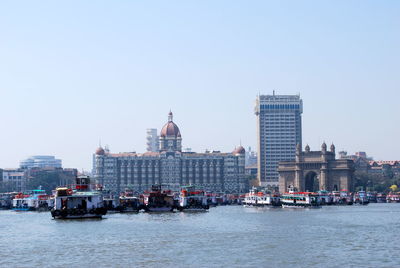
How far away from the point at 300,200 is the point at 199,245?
4108 inches

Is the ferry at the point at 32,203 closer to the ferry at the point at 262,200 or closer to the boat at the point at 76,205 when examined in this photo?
the ferry at the point at 262,200

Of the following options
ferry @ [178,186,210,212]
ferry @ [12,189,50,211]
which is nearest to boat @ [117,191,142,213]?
ferry @ [178,186,210,212]

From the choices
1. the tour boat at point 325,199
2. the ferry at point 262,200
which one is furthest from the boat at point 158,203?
the tour boat at point 325,199

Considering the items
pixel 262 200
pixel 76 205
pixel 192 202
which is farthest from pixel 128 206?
pixel 262 200

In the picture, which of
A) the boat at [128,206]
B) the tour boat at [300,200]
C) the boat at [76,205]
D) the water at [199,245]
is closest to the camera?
the water at [199,245]

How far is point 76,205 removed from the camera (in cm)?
10606

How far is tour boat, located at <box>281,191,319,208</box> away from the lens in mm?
168000

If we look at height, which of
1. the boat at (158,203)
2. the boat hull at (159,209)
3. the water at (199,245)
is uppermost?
the boat at (158,203)

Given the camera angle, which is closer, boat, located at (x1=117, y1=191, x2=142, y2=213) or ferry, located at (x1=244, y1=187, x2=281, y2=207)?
boat, located at (x1=117, y1=191, x2=142, y2=213)

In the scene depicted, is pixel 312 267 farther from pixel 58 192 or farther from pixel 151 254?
pixel 58 192

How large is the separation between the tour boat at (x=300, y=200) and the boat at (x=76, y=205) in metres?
68.6

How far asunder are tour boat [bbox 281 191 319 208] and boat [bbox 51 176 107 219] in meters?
68.6

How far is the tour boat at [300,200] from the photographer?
168 metres

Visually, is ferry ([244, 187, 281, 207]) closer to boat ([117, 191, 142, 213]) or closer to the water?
boat ([117, 191, 142, 213])
